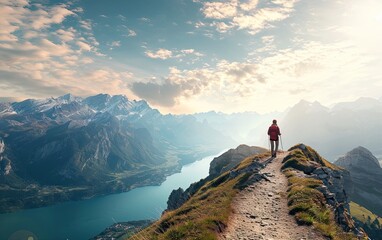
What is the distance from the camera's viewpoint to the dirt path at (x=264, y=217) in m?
15.5

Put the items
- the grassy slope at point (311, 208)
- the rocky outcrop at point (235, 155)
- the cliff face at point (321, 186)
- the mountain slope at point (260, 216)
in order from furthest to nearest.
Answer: the rocky outcrop at point (235, 155) → the cliff face at point (321, 186) → the grassy slope at point (311, 208) → the mountain slope at point (260, 216)

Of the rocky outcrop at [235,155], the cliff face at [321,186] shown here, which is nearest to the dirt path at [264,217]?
the cliff face at [321,186]

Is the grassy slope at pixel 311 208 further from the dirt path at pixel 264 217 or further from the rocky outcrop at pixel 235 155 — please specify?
the rocky outcrop at pixel 235 155

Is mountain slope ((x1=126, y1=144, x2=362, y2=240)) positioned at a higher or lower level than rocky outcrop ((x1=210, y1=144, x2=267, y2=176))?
higher

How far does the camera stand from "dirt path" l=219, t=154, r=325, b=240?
1555cm

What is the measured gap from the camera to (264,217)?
19109mm

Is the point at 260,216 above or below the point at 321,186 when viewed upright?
below

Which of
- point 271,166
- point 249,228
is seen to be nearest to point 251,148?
point 271,166

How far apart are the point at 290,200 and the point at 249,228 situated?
21.9ft

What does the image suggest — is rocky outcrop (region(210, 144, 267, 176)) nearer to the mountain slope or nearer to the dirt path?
the mountain slope

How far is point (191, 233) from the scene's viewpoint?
14320 millimetres

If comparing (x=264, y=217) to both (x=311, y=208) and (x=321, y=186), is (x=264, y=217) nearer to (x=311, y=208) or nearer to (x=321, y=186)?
(x=311, y=208)

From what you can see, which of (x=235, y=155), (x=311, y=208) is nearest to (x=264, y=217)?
(x=311, y=208)

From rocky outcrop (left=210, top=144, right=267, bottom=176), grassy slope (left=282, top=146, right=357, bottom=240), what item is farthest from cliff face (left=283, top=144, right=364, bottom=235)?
rocky outcrop (left=210, top=144, right=267, bottom=176)
